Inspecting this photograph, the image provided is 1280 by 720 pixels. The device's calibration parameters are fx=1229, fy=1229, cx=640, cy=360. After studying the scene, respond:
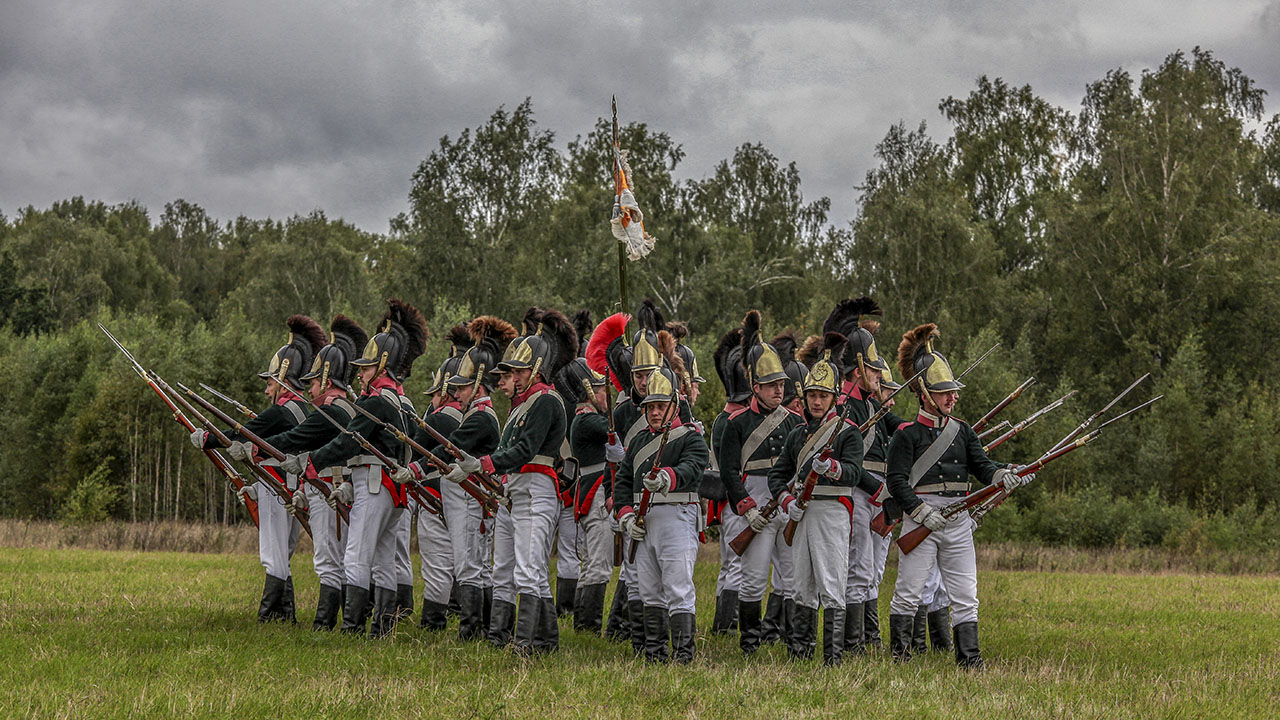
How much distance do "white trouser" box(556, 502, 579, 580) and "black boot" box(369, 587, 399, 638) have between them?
1.75 meters

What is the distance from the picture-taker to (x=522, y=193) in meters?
51.2

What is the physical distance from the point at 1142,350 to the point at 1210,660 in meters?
33.5

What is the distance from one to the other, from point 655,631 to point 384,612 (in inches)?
111

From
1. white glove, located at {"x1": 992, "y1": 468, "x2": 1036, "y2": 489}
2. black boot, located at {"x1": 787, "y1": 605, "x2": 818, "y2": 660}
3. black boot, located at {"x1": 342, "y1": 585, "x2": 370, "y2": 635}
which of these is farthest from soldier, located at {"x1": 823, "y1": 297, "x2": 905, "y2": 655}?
black boot, located at {"x1": 342, "y1": 585, "x2": 370, "y2": 635}

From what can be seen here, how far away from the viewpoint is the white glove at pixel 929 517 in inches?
415

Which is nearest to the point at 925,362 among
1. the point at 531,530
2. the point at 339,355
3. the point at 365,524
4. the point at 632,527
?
the point at 632,527

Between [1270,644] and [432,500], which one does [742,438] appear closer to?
[432,500]

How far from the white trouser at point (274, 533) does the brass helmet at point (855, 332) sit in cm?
593

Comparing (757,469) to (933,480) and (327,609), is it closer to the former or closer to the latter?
(933,480)

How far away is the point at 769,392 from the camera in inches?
458

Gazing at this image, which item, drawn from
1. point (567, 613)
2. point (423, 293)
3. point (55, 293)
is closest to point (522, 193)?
point (423, 293)

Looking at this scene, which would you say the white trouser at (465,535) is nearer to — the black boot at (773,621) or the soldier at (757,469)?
the soldier at (757,469)

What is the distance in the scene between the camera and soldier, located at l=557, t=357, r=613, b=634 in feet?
38.9

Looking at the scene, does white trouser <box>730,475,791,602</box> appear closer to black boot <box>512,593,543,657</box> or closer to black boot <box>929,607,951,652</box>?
black boot <box>929,607,951,652</box>
